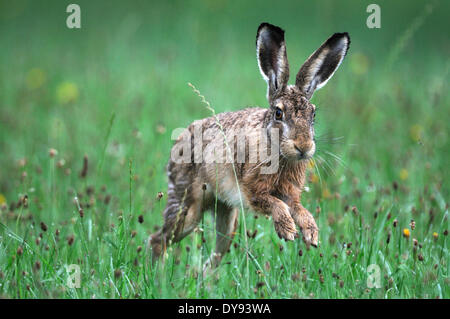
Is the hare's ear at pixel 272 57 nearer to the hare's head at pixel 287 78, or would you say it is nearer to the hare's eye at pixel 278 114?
the hare's head at pixel 287 78

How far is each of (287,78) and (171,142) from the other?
2.93 metres

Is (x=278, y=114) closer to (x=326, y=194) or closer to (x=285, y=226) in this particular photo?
(x=285, y=226)

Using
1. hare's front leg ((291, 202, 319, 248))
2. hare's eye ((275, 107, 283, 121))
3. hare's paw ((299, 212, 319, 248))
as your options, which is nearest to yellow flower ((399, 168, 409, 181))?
hare's front leg ((291, 202, 319, 248))

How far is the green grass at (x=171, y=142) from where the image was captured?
4457mm

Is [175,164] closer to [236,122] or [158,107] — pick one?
[236,122]

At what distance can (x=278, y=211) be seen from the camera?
4.53m

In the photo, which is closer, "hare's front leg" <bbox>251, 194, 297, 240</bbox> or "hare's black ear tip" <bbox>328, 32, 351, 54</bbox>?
"hare's front leg" <bbox>251, 194, 297, 240</bbox>

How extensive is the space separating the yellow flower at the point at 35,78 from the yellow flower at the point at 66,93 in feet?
1.45

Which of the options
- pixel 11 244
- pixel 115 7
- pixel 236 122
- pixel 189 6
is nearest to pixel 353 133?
pixel 236 122

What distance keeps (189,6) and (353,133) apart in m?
6.19

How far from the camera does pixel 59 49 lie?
12.4m

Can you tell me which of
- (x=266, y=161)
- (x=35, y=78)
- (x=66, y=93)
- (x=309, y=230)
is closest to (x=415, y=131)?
(x=266, y=161)

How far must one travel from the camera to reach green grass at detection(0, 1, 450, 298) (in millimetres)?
4457
